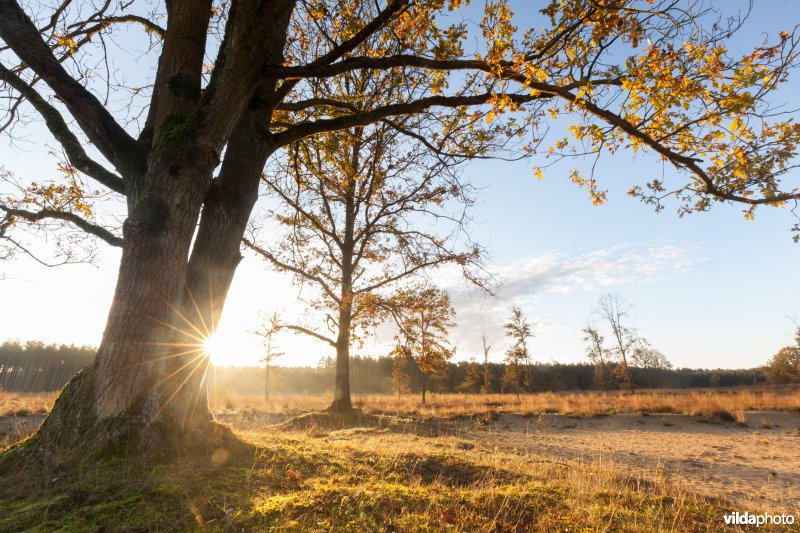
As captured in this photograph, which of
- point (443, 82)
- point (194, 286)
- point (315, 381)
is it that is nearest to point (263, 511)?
point (194, 286)

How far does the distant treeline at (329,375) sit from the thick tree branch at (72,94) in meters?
49.6

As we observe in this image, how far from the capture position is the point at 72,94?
3904mm

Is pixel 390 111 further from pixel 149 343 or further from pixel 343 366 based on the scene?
pixel 343 366

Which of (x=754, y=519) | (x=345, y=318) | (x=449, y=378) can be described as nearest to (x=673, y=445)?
(x=754, y=519)

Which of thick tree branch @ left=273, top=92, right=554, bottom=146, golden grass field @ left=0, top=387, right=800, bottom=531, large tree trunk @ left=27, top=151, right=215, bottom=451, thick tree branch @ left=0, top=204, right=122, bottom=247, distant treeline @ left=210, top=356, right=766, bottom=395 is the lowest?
distant treeline @ left=210, top=356, right=766, bottom=395

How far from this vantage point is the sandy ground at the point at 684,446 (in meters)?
6.33

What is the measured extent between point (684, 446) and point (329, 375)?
77.1 m

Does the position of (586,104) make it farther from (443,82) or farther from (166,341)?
(166,341)

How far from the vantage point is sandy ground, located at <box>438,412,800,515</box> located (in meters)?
6.33

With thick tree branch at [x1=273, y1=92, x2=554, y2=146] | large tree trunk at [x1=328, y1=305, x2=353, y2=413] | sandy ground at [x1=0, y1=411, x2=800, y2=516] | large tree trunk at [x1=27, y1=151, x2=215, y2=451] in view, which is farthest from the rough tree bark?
large tree trunk at [x1=328, y1=305, x2=353, y2=413]

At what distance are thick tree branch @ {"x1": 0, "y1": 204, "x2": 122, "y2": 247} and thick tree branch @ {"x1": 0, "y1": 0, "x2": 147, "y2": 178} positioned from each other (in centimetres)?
145

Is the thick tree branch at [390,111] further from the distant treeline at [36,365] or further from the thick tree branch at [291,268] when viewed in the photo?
the distant treeline at [36,365]

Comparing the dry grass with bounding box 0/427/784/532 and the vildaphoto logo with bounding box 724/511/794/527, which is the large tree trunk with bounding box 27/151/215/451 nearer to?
the dry grass with bounding box 0/427/784/532

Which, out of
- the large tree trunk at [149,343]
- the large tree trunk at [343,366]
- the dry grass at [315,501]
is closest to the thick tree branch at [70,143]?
the large tree trunk at [149,343]
